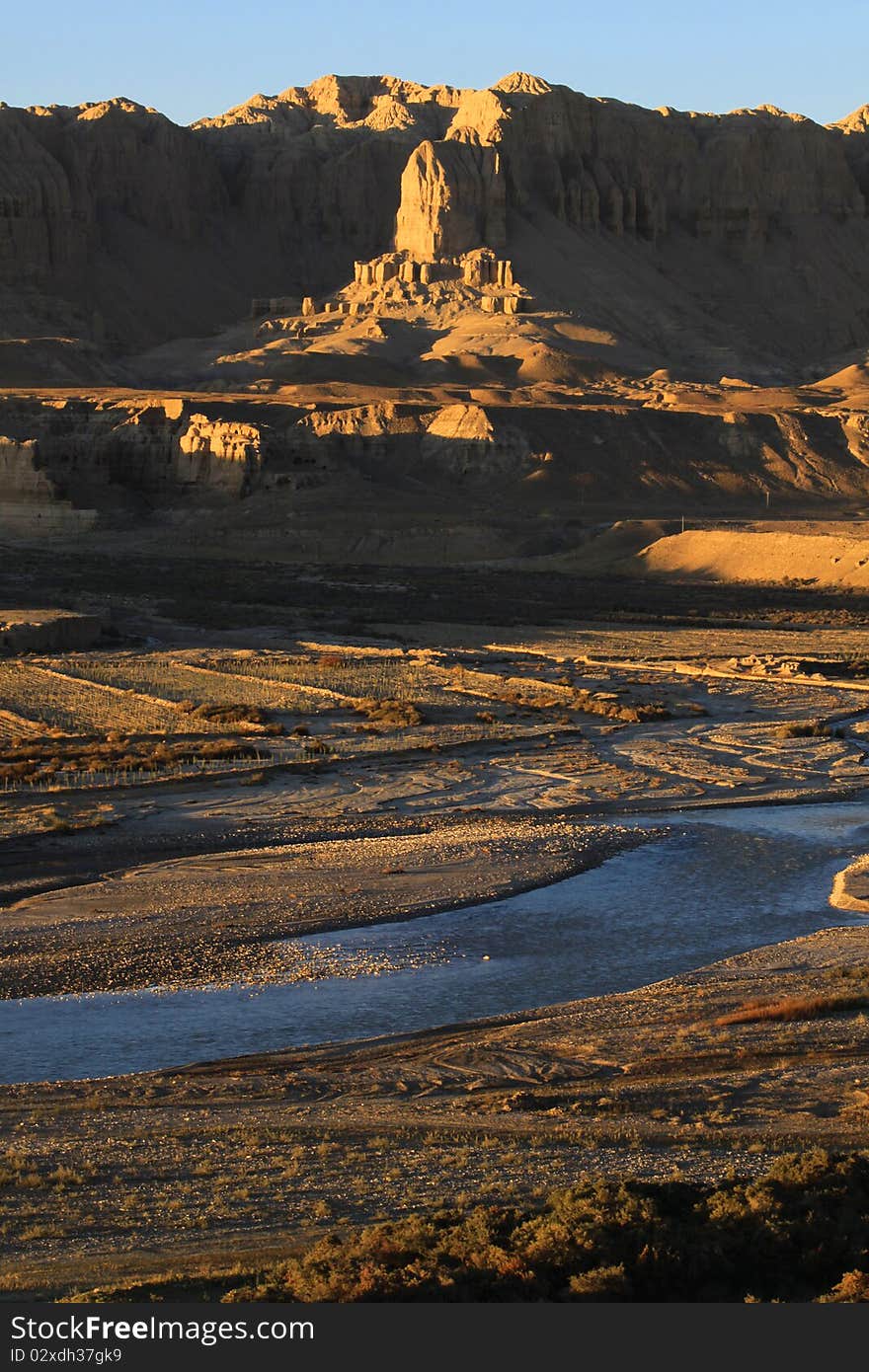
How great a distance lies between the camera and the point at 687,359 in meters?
138

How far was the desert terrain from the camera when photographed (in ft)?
39.1

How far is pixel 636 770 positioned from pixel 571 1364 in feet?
74.0

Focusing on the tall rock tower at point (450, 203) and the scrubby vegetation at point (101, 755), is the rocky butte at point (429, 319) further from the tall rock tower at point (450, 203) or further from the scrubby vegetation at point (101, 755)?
the scrubby vegetation at point (101, 755)

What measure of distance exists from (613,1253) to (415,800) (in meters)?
17.6

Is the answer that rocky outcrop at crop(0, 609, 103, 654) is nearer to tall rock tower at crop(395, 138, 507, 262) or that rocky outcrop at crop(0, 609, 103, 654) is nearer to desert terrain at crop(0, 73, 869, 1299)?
desert terrain at crop(0, 73, 869, 1299)

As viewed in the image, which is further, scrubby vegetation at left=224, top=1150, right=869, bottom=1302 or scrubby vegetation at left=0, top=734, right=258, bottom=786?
scrubby vegetation at left=0, top=734, right=258, bottom=786

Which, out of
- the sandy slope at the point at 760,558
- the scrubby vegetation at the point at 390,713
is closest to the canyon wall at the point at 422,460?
the sandy slope at the point at 760,558

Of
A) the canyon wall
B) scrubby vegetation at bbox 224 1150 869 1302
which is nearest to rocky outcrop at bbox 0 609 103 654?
scrubby vegetation at bbox 224 1150 869 1302

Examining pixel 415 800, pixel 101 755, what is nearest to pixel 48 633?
pixel 101 755

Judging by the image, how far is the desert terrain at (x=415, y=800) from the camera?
11906 mm

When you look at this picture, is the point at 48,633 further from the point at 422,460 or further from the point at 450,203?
the point at 450,203

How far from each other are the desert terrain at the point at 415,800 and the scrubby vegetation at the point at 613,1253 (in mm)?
68

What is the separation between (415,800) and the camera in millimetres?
27047

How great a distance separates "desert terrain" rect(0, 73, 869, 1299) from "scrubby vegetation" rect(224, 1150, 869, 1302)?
2.7 inches
